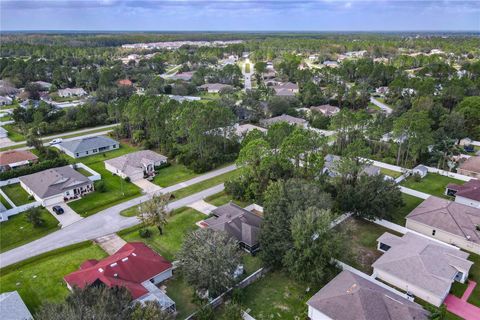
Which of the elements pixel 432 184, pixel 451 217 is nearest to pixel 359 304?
pixel 451 217

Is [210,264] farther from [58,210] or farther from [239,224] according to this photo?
[58,210]

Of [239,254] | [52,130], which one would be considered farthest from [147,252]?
[52,130]

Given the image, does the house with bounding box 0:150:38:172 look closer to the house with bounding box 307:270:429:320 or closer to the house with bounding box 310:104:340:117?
the house with bounding box 307:270:429:320

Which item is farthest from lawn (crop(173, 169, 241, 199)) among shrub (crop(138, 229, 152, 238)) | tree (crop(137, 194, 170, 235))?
tree (crop(137, 194, 170, 235))

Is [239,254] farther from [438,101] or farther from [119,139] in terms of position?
[438,101]

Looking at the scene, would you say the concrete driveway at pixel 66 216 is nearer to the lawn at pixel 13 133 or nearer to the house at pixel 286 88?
the lawn at pixel 13 133

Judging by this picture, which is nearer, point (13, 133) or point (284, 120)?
point (13, 133)

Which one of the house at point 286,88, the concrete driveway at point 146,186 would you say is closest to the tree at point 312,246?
the concrete driveway at point 146,186
